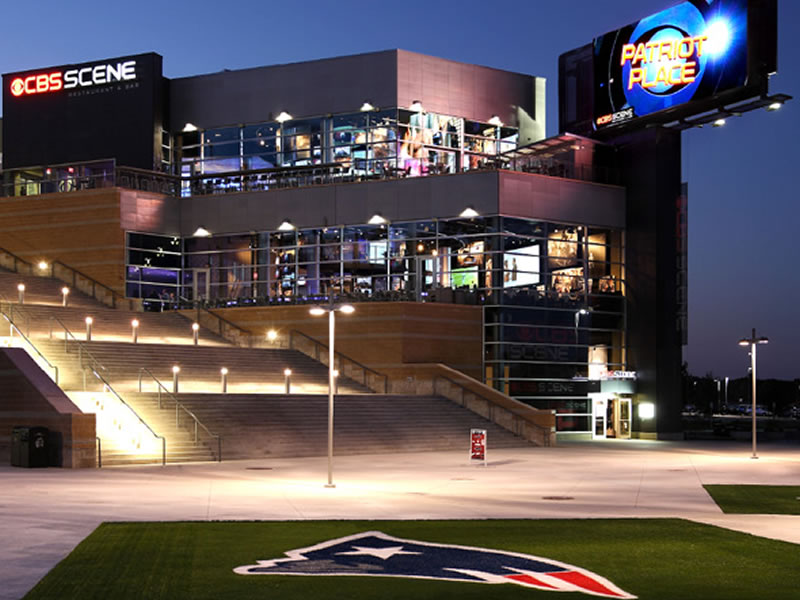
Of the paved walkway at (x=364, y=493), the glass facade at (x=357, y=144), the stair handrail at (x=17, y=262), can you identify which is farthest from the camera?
the glass facade at (x=357, y=144)

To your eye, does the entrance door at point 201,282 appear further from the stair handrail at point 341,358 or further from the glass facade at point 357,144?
the stair handrail at point 341,358

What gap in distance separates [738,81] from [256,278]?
82.9ft

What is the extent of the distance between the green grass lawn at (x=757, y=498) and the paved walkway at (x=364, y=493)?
1.39 feet

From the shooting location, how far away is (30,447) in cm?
2928

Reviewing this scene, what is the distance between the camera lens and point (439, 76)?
5891cm

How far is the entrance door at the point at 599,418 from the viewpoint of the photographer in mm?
54281

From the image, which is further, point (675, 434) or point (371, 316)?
point (675, 434)

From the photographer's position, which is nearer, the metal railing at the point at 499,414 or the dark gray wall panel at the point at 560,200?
the metal railing at the point at 499,414

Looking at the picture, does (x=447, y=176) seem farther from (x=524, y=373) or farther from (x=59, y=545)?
(x=59, y=545)

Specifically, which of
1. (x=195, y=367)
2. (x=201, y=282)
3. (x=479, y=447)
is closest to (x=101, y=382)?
(x=195, y=367)

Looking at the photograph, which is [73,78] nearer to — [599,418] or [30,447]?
[599,418]

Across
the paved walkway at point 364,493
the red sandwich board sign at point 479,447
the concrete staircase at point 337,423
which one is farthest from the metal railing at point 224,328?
the red sandwich board sign at point 479,447

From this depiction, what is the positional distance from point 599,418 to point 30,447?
3175 centimetres

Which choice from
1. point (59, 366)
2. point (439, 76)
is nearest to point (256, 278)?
point (439, 76)
